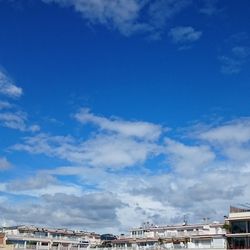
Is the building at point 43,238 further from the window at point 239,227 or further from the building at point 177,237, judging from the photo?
the window at point 239,227

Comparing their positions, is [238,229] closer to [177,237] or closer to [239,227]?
[239,227]

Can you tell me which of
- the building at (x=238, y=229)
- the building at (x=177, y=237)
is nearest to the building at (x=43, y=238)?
the building at (x=177, y=237)

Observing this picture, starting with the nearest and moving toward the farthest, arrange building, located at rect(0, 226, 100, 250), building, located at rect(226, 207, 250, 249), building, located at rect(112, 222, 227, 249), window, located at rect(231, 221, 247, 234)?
building, located at rect(226, 207, 250, 249) < window, located at rect(231, 221, 247, 234) < building, located at rect(112, 222, 227, 249) < building, located at rect(0, 226, 100, 250)

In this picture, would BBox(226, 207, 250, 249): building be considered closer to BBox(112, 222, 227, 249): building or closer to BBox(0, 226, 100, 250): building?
BBox(112, 222, 227, 249): building

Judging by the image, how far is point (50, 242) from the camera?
137 meters

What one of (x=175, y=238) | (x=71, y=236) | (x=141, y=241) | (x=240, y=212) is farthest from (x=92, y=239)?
(x=240, y=212)

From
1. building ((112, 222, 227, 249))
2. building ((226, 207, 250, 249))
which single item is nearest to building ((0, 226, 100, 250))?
building ((112, 222, 227, 249))

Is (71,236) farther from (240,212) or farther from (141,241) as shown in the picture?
(240,212)

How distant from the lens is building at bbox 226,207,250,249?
93125 mm

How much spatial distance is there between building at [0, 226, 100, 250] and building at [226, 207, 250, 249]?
4838cm

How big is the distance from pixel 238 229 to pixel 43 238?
59.7 metres

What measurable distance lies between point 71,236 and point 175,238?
42309 millimetres

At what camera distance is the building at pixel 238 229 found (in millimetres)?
93125

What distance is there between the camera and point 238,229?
312ft
